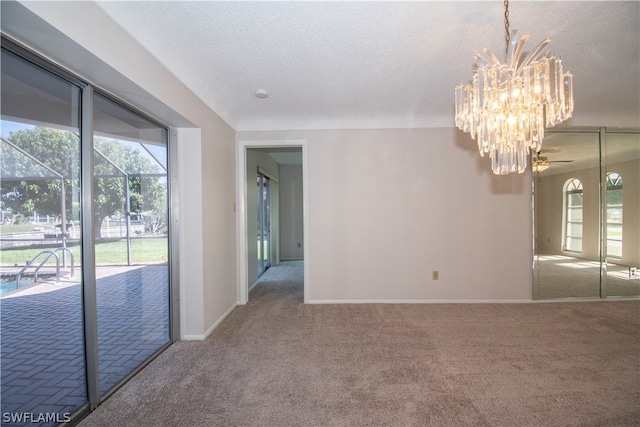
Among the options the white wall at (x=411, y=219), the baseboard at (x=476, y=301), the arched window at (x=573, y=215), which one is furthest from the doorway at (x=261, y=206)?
the arched window at (x=573, y=215)

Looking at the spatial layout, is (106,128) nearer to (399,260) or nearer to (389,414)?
(389,414)

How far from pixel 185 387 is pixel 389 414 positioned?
4.83 feet

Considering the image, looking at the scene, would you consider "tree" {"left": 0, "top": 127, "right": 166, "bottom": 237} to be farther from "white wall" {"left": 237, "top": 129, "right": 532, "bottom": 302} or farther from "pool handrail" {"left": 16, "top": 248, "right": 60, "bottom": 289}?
"white wall" {"left": 237, "top": 129, "right": 532, "bottom": 302}

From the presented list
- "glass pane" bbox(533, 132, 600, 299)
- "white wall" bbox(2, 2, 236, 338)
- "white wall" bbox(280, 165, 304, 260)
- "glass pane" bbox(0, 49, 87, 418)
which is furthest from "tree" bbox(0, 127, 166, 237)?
"white wall" bbox(280, 165, 304, 260)

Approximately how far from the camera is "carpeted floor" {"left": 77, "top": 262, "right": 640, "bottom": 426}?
71.7 inches

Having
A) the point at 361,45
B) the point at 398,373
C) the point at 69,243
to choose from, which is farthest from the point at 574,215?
the point at 69,243

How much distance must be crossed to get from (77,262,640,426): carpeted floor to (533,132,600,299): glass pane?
1.75ft

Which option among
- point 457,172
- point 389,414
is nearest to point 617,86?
point 457,172

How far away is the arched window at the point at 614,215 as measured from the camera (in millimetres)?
3936

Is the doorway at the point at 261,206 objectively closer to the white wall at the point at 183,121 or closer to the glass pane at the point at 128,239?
the white wall at the point at 183,121

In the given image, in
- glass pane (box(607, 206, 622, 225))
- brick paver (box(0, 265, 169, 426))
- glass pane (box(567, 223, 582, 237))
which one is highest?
glass pane (box(607, 206, 622, 225))

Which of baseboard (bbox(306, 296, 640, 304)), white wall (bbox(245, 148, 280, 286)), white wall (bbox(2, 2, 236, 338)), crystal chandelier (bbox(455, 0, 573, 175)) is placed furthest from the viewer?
white wall (bbox(245, 148, 280, 286))

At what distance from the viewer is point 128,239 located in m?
2.29

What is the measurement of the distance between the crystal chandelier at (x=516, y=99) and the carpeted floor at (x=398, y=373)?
161 cm
